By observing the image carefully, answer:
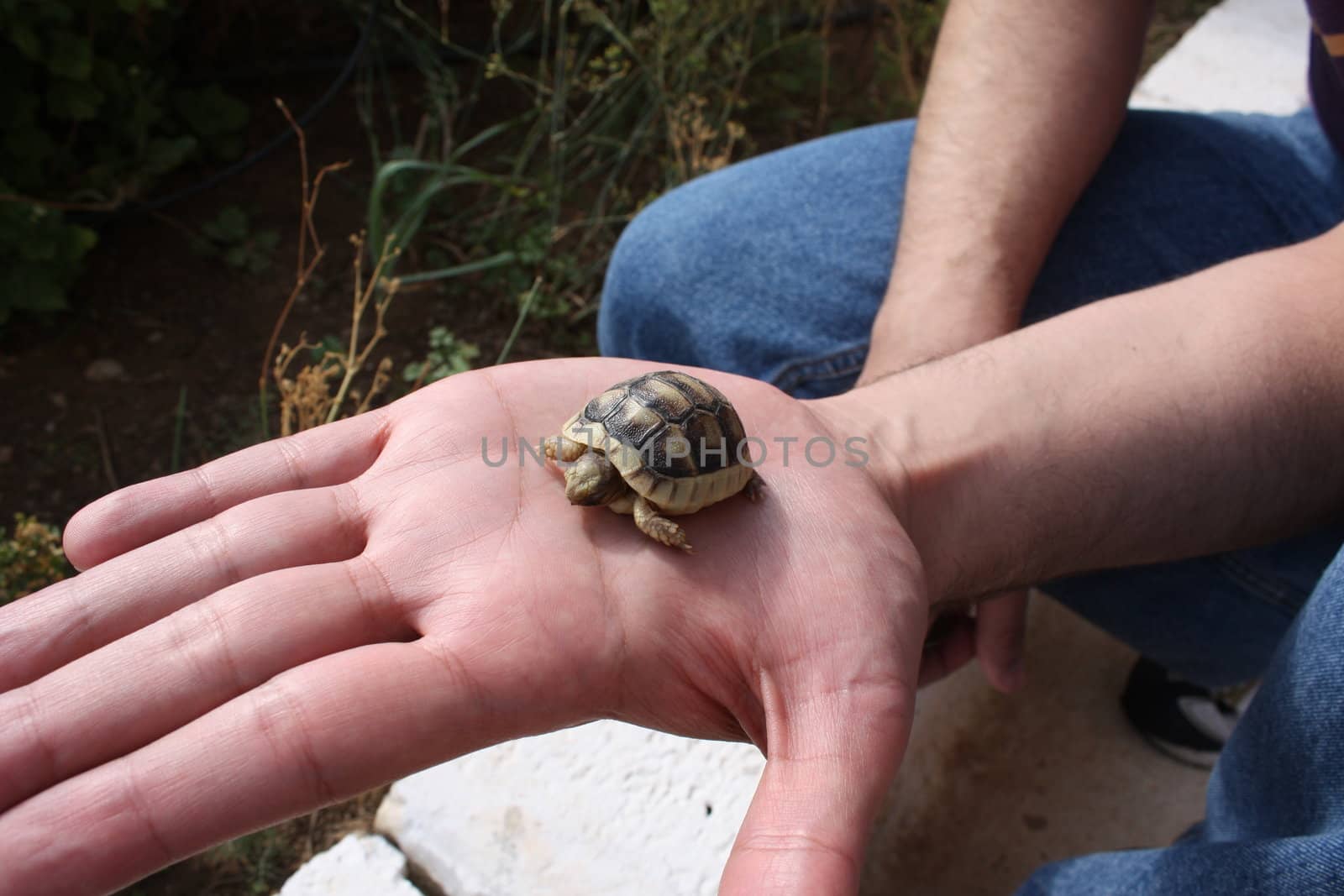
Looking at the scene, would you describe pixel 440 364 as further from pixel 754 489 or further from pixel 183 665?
pixel 183 665

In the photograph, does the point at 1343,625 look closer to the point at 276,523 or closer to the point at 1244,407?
→ the point at 1244,407

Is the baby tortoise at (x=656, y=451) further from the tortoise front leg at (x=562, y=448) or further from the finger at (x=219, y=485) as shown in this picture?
the finger at (x=219, y=485)

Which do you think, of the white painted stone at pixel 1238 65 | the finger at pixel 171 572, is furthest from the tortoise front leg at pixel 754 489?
the white painted stone at pixel 1238 65

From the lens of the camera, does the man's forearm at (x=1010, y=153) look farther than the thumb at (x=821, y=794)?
Yes

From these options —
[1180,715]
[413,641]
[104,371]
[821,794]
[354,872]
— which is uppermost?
[413,641]

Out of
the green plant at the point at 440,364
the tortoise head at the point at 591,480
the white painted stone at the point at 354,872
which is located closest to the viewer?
the tortoise head at the point at 591,480

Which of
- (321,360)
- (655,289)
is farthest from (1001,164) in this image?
(321,360)
